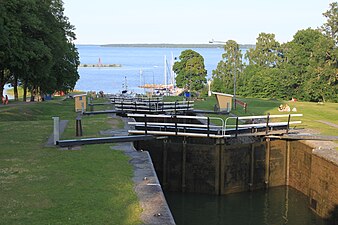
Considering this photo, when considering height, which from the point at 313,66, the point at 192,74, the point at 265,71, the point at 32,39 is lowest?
the point at 192,74

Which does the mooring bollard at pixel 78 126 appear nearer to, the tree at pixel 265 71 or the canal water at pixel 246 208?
the canal water at pixel 246 208

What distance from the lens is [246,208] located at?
17672mm

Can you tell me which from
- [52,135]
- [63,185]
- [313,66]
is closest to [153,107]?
[52,135]

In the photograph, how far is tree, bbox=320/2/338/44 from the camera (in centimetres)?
5422

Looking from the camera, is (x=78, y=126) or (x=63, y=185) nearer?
(x=63, y=185)

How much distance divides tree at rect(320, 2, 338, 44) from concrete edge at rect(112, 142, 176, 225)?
44420mm

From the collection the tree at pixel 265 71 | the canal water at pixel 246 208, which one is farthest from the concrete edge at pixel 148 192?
the tree at pixel 265 71

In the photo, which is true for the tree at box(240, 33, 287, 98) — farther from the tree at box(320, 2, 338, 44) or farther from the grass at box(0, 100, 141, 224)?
the grass at box(0, 100, 141, 224)

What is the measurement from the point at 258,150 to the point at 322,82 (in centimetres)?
3580

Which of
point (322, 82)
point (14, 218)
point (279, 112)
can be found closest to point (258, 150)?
point (279, 112)

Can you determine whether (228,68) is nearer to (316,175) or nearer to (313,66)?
(313,66)

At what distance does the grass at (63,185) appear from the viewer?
31.7ft

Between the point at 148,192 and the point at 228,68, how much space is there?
65163mm

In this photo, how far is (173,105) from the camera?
31.4 meters
